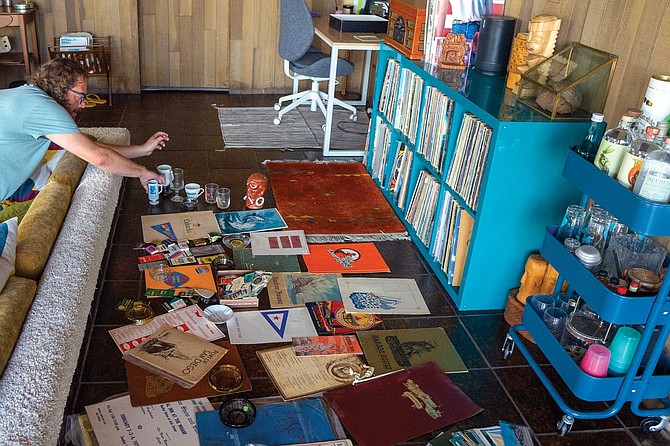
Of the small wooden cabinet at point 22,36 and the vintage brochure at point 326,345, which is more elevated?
the small wooden cabinet at point 22,36

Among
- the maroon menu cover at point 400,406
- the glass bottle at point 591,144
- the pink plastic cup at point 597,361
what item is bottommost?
the maroon menu cover at point 400,406

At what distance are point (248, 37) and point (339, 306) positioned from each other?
3.27 metres

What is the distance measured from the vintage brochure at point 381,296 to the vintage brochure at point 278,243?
11.7 inches

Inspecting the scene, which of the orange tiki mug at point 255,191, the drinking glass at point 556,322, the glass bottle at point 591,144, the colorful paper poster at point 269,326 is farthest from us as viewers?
the orange tiki mug at point 255,191

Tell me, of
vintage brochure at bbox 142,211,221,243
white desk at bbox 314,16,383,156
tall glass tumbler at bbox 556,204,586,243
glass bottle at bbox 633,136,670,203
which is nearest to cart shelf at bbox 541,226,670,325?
tall glass tumbler at bbox 556,204,586,243

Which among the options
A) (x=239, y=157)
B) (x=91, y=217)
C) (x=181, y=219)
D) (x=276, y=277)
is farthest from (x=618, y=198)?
(x=239, y=157)

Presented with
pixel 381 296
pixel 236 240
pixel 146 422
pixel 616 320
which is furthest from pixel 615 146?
pixel 236 240

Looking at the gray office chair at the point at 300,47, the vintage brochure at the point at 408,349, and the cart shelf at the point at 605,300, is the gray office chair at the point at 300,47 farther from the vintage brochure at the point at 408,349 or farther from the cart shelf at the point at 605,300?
the cart shelf at the point at 605,300

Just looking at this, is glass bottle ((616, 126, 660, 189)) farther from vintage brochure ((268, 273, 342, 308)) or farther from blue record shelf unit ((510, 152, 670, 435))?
vintage brochure ((268, 273, 342, 308))

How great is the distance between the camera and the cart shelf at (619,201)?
1.55 metres

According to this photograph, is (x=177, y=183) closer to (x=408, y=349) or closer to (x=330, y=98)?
(x=330, y=98)

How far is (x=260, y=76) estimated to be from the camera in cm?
514

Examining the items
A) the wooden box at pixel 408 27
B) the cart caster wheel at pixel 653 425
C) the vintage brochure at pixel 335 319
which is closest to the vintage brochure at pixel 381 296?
the vintage brochure at pixel 335 319

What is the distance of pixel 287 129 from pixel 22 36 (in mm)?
1878
